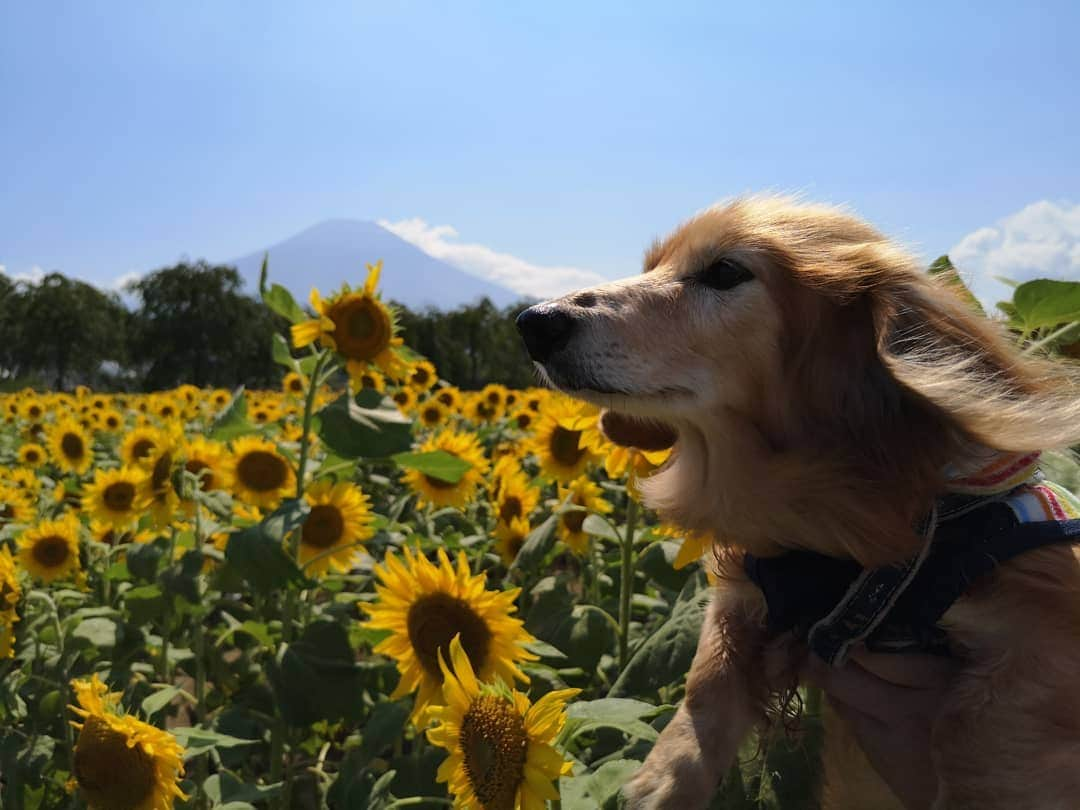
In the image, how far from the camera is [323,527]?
341 centimetres

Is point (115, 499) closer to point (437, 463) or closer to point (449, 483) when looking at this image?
point (449, 483)

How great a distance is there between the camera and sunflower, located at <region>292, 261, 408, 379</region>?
319 centimetres

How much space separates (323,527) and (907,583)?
8.25 ft

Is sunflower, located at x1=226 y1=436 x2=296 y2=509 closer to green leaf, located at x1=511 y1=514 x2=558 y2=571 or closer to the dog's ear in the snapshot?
green leaf, located at x1=511 y1=514 x2=558 y2=571

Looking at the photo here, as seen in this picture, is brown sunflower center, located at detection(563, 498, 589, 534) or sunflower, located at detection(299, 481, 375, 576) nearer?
sunflower, located at detection(299, 481, 375, 576)

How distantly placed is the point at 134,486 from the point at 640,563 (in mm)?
2825

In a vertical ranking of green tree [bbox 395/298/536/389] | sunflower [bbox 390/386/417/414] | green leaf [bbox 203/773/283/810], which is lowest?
green leaf [bbox 203/773/283/810]

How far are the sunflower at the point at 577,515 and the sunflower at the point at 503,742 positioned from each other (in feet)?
6.53

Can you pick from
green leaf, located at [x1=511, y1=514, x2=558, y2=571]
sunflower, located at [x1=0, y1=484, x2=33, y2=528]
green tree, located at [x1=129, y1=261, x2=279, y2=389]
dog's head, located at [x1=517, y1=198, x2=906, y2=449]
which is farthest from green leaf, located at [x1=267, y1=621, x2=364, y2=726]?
green tree, located at [x1=129, y1=261, x2=279, y2=389]

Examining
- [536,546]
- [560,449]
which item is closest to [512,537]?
[560,449]

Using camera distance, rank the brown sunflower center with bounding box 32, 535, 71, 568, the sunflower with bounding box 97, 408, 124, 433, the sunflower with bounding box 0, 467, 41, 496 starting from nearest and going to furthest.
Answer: the brown sunflower center with bounding box 32, 535, 71, 568 → the sunflower with bounding box 0, 467, 41, 496 → the sunflower with bounding box 97, 408, 124, 433

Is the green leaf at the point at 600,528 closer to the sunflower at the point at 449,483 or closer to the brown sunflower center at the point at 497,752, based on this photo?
the sunflower at the point at 449,483

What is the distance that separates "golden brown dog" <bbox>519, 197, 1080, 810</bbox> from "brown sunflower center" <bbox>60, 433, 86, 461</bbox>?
6564mm

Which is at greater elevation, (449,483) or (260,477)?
(260,477)
